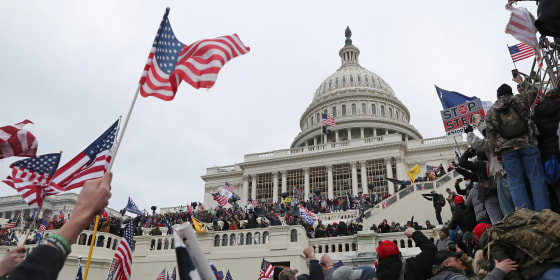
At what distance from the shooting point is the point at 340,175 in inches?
2067

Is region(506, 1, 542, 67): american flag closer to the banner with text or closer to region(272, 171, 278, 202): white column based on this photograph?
the banner with text

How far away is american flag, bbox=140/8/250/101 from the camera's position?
5734 mm

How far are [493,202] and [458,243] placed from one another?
4.13 ft

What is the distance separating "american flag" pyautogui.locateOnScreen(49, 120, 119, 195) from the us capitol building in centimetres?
854

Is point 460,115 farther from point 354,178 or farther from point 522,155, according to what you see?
point 354,178

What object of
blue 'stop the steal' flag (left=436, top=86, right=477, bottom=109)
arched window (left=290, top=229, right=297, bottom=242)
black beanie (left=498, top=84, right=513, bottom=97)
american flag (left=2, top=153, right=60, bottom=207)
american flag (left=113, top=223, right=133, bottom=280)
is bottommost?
american flag (left=113, top=223, right=133, bottom=280)

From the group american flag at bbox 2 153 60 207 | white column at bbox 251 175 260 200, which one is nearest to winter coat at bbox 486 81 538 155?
american flag at bbox 2 153 60 207

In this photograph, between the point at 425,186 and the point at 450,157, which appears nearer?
the point at 425,186

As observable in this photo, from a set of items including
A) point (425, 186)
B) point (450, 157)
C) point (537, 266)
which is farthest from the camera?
point (450, 157)

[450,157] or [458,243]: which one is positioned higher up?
[450,157]

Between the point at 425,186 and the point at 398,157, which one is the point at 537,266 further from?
the point at 398,157

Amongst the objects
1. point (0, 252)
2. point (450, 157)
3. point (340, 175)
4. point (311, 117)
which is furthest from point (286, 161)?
point (0, 252)

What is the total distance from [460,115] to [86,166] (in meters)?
11.0

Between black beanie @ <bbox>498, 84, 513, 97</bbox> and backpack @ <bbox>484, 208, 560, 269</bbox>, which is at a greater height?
black beanie @ <bbox>498, 84, 513, 97</bbox>
